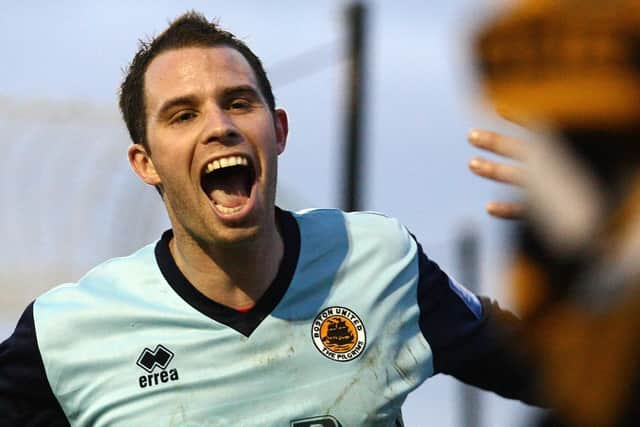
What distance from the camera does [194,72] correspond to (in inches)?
193

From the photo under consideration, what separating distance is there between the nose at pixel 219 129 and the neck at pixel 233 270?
1.07 feet

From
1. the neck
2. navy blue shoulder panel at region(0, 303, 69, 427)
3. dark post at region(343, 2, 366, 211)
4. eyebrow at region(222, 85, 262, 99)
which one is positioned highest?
eyebrow at region(222, 85, 262, 99)

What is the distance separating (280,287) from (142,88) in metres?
0.88

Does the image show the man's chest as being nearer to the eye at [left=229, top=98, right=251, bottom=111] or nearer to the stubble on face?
the stubble on face

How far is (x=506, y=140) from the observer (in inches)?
73.7

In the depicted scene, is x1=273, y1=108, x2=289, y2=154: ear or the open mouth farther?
x1=273, y1=108, x2=289, y2=154: ear

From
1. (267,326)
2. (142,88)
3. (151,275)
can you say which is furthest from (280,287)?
(142,88)

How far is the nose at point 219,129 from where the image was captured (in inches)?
185

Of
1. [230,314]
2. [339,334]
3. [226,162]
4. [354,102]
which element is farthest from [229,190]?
[354,102]

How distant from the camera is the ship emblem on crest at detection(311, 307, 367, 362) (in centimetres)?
474

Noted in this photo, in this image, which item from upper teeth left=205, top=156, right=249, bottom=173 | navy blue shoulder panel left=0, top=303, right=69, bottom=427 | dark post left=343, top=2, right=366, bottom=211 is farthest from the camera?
dark post left=343, top=2, right=366, bottom=211

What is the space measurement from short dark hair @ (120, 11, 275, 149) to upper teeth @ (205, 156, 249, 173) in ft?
1.19

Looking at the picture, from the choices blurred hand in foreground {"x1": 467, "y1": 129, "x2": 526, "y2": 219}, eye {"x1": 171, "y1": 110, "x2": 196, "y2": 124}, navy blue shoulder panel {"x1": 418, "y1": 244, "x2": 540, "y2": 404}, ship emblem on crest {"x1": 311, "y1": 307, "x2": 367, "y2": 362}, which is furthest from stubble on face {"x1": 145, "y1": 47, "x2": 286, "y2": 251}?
blurred hand in foreground {"x1": 467, "y1": 129, "x2": 526, "y2": 219}

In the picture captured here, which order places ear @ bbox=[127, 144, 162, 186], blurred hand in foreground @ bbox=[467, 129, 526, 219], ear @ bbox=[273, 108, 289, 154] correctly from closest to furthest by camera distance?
1. blurred hand in foreground @ bbox=[467, 129, 526, 219]
2. ear @ bbox=[127, 144, 162, 186]
3. ear @ bbox=[273, 108, 289, 154]
